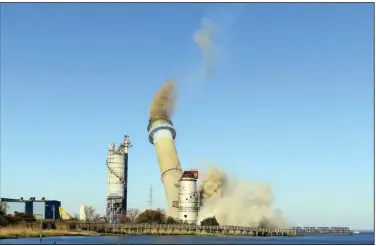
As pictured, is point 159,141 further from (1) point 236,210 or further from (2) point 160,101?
(1) point 236,210

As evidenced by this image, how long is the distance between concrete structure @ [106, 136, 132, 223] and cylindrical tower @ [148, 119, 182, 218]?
663 centimetres

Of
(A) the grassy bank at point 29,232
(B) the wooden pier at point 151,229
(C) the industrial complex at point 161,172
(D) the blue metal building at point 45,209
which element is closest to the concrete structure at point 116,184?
(C) the industrial complex at point 161,172

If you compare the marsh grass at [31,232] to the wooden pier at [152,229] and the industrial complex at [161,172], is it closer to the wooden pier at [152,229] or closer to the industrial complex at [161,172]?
the wooden pier at [152,229]

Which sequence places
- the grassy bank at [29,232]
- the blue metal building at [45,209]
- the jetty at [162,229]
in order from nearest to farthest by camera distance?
the grassy bank at [29,232]
the jetty at [162,229]
the blue metal building at [45,209]

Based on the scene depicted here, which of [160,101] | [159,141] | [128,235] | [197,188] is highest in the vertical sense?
[160,101]

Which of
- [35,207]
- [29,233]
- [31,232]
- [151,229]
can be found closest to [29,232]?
[31,232]

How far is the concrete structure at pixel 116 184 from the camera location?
106m

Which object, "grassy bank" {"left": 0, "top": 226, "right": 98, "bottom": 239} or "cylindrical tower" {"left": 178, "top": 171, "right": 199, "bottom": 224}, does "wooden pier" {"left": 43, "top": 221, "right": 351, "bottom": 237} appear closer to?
"grassy bank" {"left": 0, "top": 226, "right": 98, "bottom": 239}

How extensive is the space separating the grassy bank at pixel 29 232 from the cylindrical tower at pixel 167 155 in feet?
57.3

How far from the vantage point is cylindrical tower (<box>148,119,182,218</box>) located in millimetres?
105500

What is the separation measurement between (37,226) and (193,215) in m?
25.5

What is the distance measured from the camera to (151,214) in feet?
347

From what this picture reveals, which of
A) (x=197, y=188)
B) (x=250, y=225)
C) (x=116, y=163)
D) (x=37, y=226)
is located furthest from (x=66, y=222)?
(x=250, y=225)

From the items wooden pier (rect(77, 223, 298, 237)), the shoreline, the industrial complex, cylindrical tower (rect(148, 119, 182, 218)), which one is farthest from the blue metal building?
the shoreline
